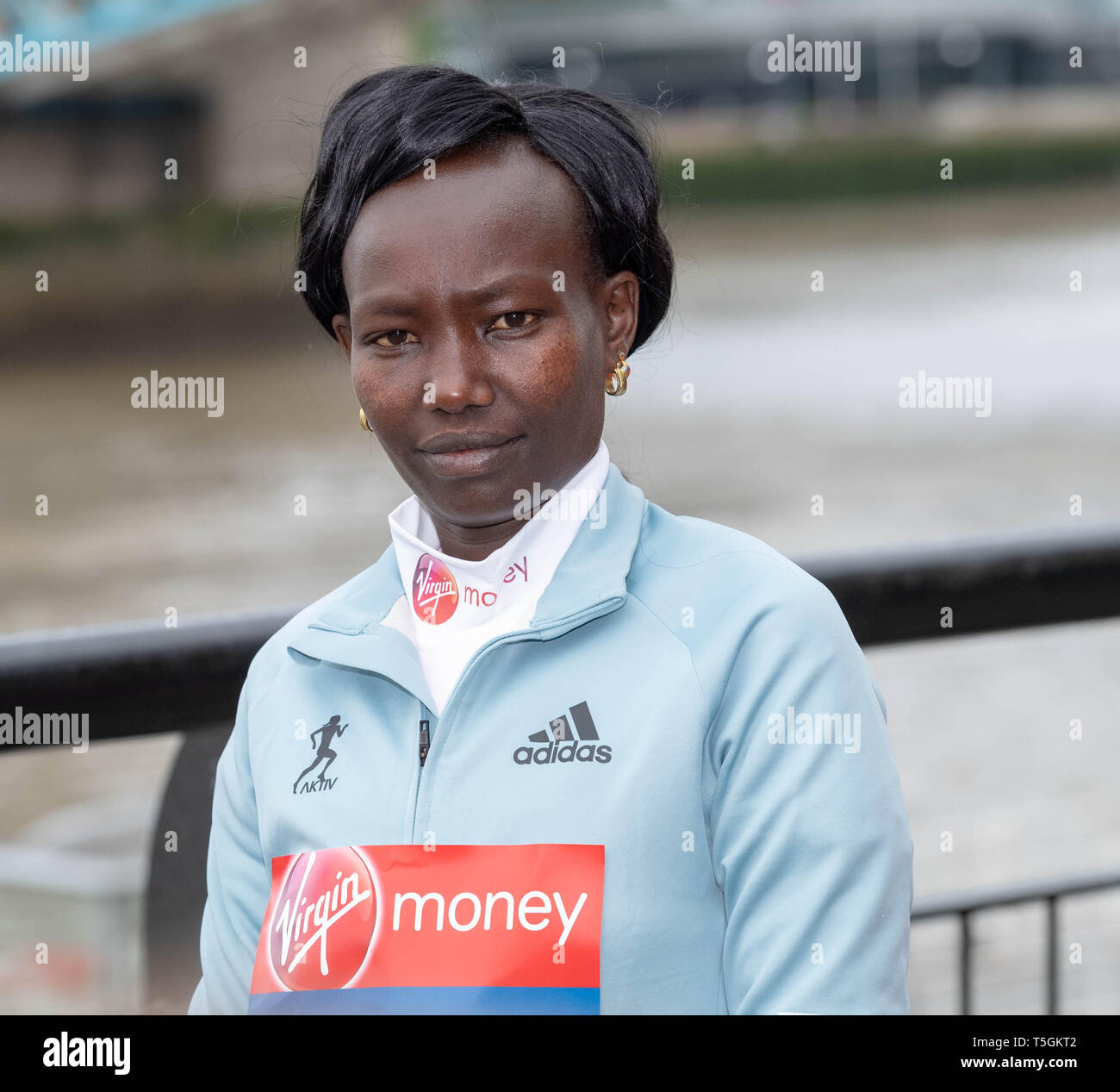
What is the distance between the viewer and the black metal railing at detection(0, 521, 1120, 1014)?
1.81m

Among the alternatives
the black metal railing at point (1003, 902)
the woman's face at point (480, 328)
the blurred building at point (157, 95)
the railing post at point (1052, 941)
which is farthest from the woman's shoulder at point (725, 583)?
the blurred building at point (157, 95)

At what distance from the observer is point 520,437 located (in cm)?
133

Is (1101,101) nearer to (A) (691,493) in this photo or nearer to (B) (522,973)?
(A) (691,493)

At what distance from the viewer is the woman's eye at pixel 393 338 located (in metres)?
1.35

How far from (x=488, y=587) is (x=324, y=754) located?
0.19 meters

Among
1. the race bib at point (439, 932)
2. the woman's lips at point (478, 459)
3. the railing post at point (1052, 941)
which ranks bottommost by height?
the railing post at point (1052, 941)

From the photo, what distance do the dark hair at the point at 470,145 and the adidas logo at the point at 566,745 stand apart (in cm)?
37

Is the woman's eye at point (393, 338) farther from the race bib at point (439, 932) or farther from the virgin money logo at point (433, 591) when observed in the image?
the race bib at point (439, 932)

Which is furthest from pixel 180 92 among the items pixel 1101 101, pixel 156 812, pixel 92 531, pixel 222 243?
pixel 1101 101

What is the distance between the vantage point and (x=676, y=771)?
4.00 feet

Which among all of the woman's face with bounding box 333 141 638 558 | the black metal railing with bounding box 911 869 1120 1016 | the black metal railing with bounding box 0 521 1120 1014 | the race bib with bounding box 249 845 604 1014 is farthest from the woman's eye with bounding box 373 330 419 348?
the black metal railing with bounding box 911 869 1120 1016

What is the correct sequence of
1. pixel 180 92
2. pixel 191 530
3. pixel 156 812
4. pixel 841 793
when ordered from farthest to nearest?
pixel 180 92 → pixel 191 530 → pixel 156 812 → pixel 841 793

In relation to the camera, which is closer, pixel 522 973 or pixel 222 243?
pixel 522 973
